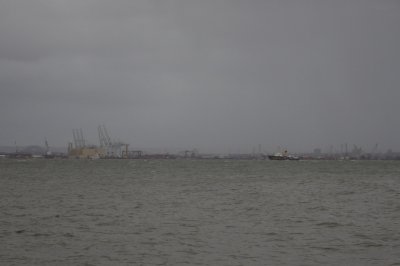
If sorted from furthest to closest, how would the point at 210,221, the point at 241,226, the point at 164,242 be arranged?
the point at 210,221 → the point at 241,226 → the point at 164,242

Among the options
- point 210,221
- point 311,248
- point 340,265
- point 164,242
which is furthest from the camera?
point 210,221

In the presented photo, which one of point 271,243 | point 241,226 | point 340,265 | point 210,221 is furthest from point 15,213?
point 340,265

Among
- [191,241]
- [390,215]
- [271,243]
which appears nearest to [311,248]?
[271,243]

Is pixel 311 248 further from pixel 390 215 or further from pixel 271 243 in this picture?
pixel 390 215

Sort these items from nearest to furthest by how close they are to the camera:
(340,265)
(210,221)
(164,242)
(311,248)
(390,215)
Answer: (340,265) → (311,248) → (164,242) → (210,221) → (390,215)

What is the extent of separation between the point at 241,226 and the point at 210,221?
2.36 meters

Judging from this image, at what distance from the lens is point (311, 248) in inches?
792

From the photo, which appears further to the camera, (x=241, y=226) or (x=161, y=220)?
(x=161, y=220)

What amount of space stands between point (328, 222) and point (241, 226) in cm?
501

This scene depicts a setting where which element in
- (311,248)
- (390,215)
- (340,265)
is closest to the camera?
(340,265)

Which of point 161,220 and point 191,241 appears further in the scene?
point 161,220

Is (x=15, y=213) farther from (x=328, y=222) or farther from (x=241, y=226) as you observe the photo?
(x=328, y=222)

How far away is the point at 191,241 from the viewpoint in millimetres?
21656

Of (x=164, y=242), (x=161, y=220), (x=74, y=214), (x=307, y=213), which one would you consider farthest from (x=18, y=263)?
(x=307, y=213)
